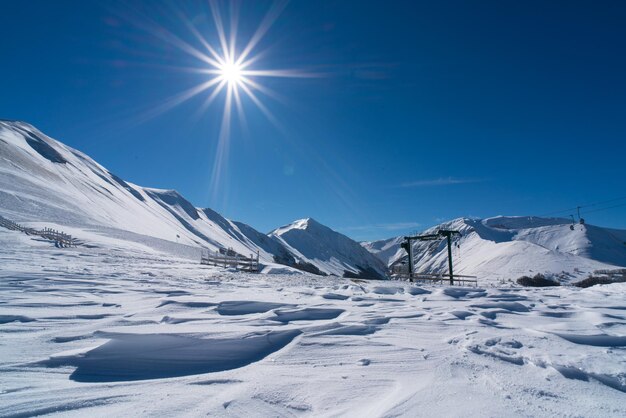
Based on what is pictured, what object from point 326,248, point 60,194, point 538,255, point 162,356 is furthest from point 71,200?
point 326,248

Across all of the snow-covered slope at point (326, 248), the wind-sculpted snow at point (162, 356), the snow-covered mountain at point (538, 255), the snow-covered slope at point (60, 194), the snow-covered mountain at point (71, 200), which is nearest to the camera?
the wind-sculpted snow at point (162, 356)

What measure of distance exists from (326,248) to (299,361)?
162756mm

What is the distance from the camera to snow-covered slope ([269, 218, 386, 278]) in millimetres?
146750

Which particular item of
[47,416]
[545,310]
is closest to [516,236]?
[545,310]

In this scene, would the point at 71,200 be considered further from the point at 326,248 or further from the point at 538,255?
the point at 326,248

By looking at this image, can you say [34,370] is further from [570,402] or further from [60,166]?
[60,166]

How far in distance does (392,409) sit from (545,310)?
6392 millimetres

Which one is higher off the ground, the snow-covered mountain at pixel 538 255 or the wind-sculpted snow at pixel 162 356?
the snow-covered mountain at pixel 538 255

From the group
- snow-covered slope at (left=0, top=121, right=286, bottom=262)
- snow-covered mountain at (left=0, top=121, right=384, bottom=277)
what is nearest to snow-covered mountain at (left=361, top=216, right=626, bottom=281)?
snow-covered mountain at (left=0, top=121, right=384, bottom=277)

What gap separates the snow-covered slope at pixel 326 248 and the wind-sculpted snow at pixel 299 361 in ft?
436

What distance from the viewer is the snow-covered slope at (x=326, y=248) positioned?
147 meters

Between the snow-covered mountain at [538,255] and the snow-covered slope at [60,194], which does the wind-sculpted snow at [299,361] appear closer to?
the snow-covered mountain at [538,255]

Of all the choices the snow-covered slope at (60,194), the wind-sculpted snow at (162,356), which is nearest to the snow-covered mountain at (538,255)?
the wind-sculpted snow at (162,356)

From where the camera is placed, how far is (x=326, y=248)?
16538cm
